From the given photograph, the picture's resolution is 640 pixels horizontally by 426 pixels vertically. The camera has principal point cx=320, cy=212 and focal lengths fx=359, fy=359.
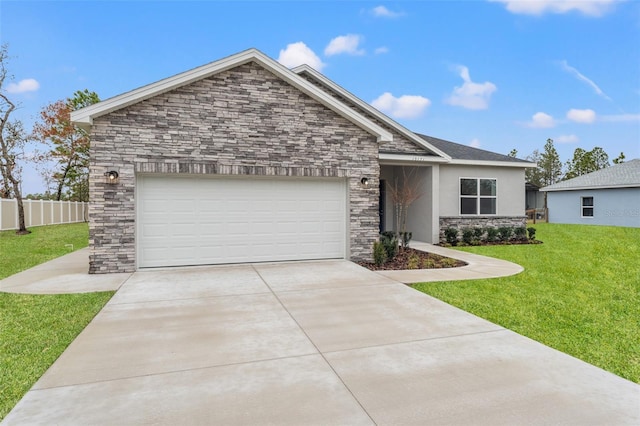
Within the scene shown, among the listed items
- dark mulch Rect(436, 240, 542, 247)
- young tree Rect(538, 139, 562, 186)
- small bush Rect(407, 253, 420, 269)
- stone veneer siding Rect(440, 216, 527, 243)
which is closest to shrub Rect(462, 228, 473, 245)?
dark mulch Rect(436, 240, 542, 247)

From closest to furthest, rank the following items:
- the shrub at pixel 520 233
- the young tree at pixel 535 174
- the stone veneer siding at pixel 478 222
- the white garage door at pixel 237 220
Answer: the white garage door at pixel 237 220 → the stone veneer siding at pixel 478 222 → the shrub at pixel 520 233 → the young tree at pixel 535 174

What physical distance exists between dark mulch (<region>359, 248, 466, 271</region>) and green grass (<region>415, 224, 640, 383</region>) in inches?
71.5

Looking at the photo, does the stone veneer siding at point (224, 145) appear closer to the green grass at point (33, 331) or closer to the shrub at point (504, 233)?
the green grass at point (33, 331)

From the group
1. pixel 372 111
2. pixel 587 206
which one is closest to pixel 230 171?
pixel 372 111

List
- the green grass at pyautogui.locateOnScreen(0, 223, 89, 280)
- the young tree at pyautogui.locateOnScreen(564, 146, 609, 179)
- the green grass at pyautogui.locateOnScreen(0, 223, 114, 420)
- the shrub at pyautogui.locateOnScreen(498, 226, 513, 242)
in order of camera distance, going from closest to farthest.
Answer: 1. the green grass at pyautogui.locateOnScreen(0, 223, 114, 420)
2. the green grass at pyautogui.locateOnScreen(0, 223, 89, 280)
3. the shrub at pyautogui.locateOnScreen(498, 226, 513, 242)
4. the young tree at pyautogui.locateOnScreen(564, 146, 609, 179)

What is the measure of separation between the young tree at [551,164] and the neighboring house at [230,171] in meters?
45.4

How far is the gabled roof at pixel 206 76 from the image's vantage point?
7.92 m

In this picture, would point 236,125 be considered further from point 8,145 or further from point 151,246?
point 8,145

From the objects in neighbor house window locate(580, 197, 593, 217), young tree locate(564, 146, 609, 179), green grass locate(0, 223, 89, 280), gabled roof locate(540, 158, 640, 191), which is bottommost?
green grass locate(0, 223, 89, 280)

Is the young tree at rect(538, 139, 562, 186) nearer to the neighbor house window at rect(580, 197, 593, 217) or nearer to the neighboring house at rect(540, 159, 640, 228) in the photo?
the neighboring house at rect(540, 159, 640, 228)

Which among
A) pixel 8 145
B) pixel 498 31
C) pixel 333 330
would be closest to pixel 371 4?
pixel 498 31

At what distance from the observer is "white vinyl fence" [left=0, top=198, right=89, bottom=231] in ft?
66.3

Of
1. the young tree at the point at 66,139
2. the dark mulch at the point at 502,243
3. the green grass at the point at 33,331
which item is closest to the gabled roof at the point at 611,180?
the dark mulch at the point at 502,243

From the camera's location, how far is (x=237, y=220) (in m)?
9.26
